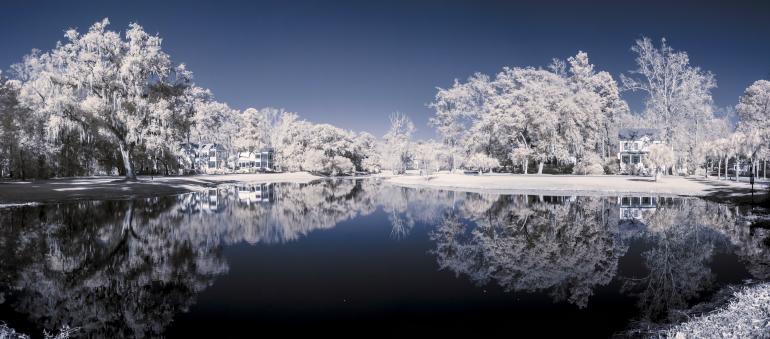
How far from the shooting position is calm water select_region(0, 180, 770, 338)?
7.71 meters

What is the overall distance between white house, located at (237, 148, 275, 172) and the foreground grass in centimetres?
10359

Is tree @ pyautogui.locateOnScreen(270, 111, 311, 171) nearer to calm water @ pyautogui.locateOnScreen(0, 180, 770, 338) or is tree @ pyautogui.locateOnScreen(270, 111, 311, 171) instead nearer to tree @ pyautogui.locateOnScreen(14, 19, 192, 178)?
tree @ pyautogui.locateOnScreen(14, 19, 192, 178)

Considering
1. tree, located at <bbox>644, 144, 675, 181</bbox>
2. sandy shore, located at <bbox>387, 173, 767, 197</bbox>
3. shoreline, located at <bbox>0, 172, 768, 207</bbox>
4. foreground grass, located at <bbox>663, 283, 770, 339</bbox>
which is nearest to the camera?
foreground grass, located at <bbox>663, 283, 770, 339</bbox>

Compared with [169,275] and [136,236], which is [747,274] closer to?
[169,275]

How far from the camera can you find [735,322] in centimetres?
643

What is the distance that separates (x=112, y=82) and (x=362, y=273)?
116 feet

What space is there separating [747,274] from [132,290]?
572 inches

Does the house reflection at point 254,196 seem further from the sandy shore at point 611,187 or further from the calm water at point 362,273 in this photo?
the sandy shore at point 611,187

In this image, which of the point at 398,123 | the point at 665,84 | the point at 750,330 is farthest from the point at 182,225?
the point at 398,123

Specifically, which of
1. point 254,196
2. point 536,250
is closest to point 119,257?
point 536,250

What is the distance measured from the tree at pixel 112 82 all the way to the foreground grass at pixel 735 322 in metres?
38.4

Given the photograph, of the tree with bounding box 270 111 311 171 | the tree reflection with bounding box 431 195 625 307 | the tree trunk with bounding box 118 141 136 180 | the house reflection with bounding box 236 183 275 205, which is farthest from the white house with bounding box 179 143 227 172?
the tree reflection with bounding box 431 195 625 307

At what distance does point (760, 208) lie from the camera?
25.0m

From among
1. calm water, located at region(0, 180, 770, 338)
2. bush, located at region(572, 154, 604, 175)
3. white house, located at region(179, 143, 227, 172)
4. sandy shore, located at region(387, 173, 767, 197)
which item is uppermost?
white house, located at region(179, 143, 227, 172)
